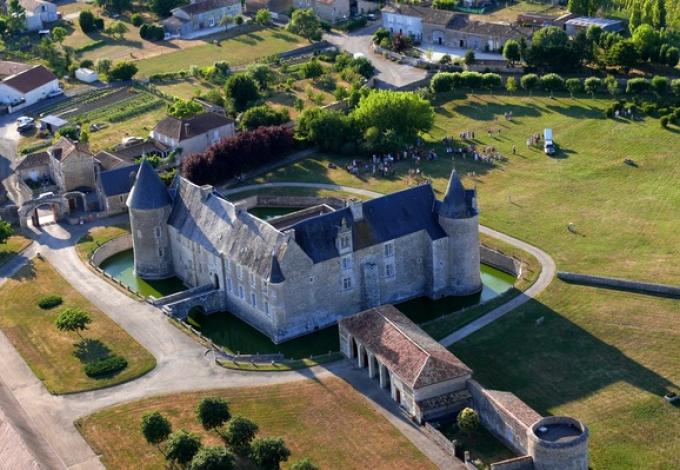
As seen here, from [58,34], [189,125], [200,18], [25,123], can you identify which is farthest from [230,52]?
[189,125]

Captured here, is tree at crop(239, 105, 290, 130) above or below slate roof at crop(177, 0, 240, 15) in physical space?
below

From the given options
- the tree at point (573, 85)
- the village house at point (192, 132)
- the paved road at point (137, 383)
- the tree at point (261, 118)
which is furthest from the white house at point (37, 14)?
the paved road at point (137, 383)

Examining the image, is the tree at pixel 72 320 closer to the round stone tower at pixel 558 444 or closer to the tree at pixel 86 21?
the round stone tower at pixel 558 444

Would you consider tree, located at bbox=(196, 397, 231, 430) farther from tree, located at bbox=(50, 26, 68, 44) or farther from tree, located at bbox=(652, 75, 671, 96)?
tree, located at bbox=(50, 26, 68, 44)

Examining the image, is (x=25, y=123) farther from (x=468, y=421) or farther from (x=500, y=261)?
(x=468, y=421)

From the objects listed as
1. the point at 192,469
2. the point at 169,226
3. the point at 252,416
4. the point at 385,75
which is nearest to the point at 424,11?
the point at 385,75

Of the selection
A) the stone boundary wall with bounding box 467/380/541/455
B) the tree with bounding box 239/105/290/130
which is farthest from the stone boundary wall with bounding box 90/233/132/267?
the stone boundary wall with bounding box 467/380/541/455
